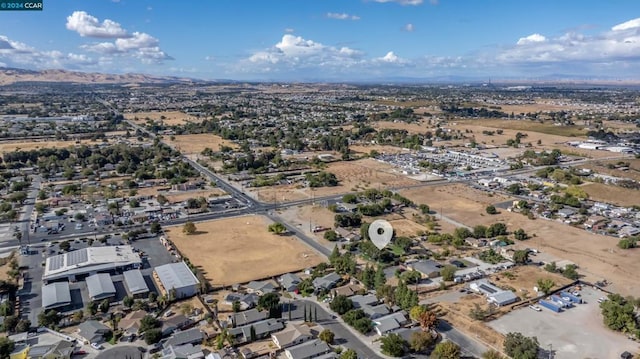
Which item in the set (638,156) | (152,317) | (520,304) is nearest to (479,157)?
(638,156)

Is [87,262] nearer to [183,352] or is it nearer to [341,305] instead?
[183,352]

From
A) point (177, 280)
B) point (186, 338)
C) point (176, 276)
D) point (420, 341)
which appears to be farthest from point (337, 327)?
point (176, 276)

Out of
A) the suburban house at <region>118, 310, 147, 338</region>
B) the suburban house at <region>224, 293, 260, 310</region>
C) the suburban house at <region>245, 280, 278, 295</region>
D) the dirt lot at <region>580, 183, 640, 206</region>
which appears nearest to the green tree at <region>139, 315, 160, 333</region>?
the suburban house at <region>118, 310, 147, 338</region>

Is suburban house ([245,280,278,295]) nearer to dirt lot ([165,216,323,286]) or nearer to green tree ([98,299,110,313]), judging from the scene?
dirt lot ([165,216,323,286])

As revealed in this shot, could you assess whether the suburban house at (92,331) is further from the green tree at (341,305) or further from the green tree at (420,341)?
the green tree at (420,341)

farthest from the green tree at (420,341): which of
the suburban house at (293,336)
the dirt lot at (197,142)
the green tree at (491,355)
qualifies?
the dirt lot at (197,142)

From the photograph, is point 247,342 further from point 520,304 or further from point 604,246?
point 604,246
